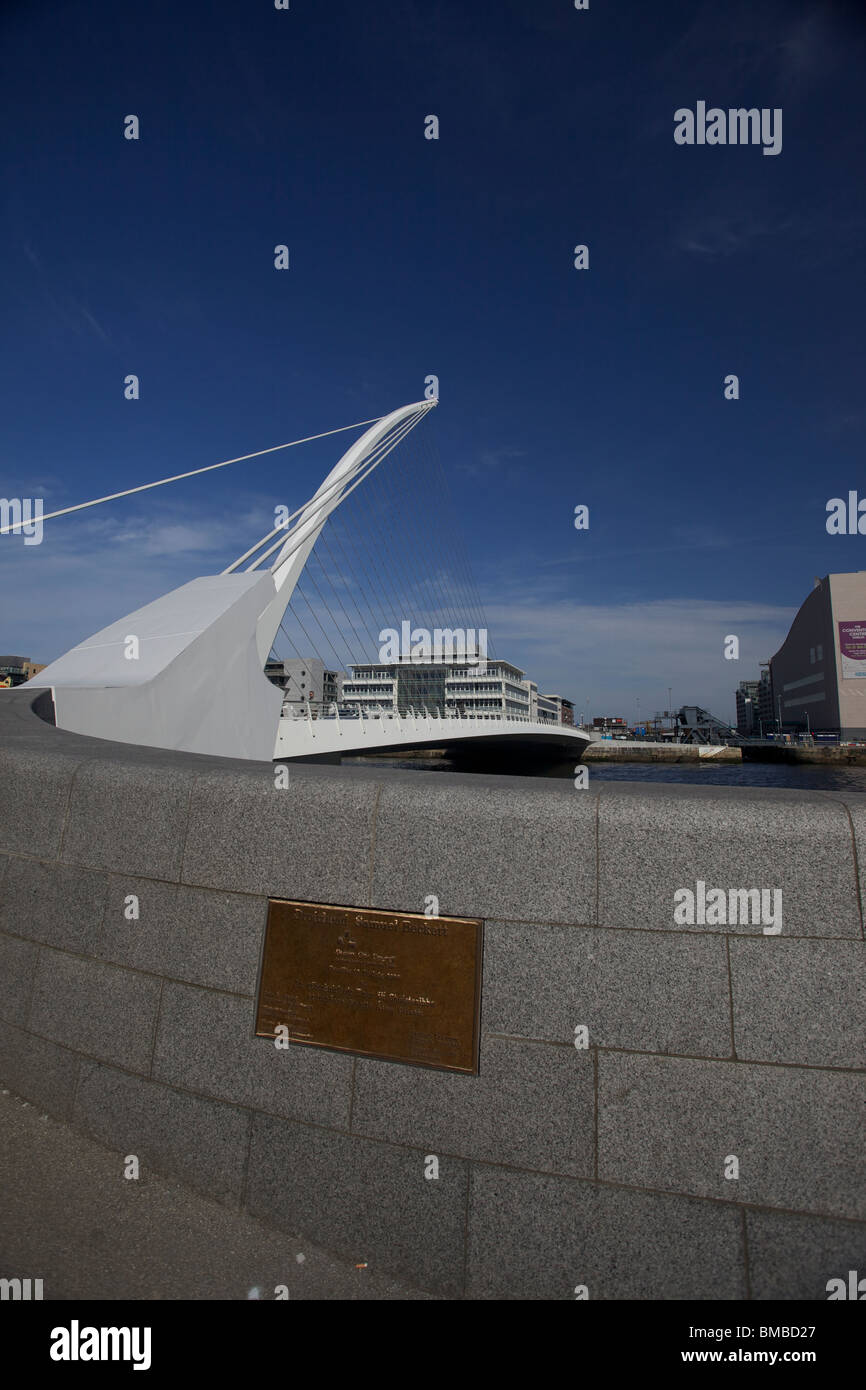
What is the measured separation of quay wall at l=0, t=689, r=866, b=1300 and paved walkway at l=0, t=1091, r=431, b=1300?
0.09 m

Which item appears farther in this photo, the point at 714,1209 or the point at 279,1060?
→ the point at 279,1060

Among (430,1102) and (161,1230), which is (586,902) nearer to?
(430,1102)

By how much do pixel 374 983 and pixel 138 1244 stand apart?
1.25m

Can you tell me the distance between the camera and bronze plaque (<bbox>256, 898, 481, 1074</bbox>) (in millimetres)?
2688

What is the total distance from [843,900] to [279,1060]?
223 centimetres

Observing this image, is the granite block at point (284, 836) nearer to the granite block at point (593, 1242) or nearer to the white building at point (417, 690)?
the granite block at point (593, 1242)

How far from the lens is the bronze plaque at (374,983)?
2.69 metres

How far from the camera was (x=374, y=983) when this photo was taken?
110 inches

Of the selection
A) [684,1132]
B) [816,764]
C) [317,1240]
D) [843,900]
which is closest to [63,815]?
[317,1240]

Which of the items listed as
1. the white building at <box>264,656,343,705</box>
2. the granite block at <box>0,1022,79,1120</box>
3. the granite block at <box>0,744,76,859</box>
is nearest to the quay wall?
the granite block at <box>0,1022,79,1120</box>

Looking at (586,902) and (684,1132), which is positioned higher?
(586,902)

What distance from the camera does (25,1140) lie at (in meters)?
3.15

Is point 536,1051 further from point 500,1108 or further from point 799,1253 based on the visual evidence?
point 799,1253

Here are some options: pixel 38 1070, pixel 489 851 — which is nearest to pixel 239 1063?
pixel 38 1070
